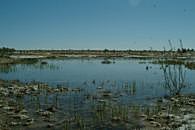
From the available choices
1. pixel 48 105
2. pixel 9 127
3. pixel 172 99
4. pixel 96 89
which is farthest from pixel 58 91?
pixel 9 127

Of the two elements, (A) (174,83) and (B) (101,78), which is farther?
(B) (101,78)

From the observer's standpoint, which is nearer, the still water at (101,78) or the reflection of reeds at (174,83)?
the reflection of reeds at (174,83)

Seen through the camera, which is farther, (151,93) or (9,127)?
(151,93)

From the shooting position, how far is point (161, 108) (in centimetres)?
1630

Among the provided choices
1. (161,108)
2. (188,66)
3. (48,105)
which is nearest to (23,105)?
(48,105)

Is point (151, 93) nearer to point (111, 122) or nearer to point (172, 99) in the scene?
point (172, 99)

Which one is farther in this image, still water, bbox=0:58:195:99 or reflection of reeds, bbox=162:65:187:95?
still water, bbox=0:58:195:99

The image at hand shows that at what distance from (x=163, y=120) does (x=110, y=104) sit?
404 cm

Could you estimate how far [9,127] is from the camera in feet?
41.7

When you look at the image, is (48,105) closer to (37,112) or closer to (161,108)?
(37,112)

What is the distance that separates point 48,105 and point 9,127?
4.50 metres

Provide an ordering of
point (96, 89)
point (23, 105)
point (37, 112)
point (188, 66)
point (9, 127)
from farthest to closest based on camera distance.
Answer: point (188, 66)
point (96, 89)
point (23, 105)
point (37, 112)
point (9, 127)

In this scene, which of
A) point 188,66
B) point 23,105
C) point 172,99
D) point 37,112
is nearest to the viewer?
point 37,112

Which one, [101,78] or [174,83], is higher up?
[174,83]
